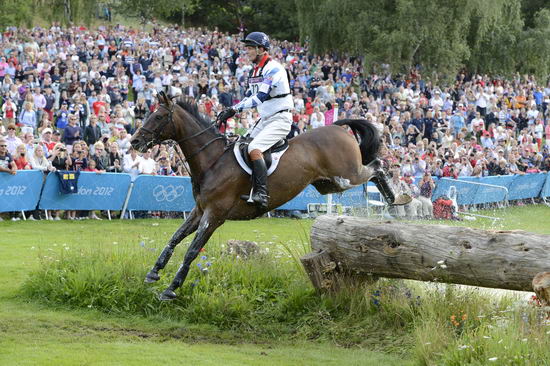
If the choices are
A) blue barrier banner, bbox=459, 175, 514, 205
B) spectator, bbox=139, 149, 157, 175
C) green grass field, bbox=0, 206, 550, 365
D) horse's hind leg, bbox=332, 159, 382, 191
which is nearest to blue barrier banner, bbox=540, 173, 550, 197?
blue barrier banner, bbox=459, 175, 514, 205

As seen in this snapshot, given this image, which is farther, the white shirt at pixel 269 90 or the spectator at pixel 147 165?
the spectator at pixel 147 165

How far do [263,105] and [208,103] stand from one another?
39.2ft

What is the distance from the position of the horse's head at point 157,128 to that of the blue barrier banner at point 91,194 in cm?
813

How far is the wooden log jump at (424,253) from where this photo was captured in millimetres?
8336

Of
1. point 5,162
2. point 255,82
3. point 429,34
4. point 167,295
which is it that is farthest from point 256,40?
point 429,34

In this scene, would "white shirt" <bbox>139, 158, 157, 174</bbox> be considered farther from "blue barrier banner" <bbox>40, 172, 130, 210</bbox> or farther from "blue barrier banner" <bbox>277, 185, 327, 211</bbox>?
"blue barrier banner" <bbox>277, 185, 327, 211</bbox>

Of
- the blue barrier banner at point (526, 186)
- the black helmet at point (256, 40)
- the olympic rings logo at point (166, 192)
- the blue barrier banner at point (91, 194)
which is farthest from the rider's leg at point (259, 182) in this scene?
the blue barrier banner at point (526, 186)

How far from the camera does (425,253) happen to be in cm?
921

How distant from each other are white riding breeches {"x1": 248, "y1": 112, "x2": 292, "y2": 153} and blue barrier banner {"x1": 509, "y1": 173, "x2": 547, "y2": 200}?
52.7 ft

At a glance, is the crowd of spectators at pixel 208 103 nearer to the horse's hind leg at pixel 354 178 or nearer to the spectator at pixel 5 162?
the spectator at pixel 5 162

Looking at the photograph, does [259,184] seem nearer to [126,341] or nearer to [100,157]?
[126,341]

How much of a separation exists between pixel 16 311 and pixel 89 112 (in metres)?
13.9

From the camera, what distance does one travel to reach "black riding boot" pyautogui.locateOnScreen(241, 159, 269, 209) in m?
10.6

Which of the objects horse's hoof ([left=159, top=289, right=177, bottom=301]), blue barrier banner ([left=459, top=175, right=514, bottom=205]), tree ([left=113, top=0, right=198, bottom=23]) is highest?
tree ([left=113, top=0, right=198, bottom=23])
